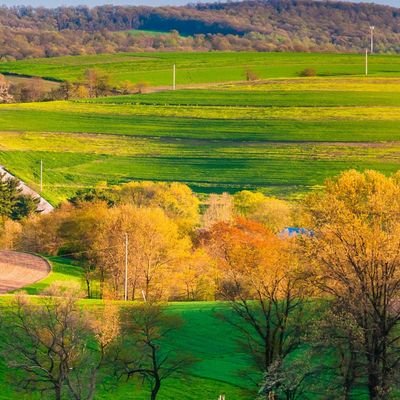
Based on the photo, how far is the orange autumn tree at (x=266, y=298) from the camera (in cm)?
2970

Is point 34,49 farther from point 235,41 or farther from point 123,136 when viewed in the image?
point 123,136

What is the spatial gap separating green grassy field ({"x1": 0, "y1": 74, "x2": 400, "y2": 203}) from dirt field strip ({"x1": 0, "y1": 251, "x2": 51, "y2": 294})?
69.4 ft

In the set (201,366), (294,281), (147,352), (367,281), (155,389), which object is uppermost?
(367,281)

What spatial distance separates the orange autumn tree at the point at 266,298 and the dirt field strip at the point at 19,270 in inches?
426

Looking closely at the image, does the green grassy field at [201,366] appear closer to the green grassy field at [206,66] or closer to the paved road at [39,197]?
the paved road at [39,197]

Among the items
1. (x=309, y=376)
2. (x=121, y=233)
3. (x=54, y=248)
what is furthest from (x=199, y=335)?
(x=54, y=248)

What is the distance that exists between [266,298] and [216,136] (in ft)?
189

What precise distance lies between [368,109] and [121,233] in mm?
49844

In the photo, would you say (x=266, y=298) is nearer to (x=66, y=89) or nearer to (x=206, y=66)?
(x=66, y=89)

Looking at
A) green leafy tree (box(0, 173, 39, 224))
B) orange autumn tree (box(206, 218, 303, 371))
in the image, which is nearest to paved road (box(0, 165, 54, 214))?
green leafy tree (box(0, 173, 39, 224))

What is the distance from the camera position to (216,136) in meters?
89.4

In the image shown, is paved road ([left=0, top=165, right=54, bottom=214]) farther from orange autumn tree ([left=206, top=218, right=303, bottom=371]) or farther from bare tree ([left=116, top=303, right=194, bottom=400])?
bare tree ([left=116, top=303, right=194, bottom=400])

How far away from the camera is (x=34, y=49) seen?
16700 centimetres

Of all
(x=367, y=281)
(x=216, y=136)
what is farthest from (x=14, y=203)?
(x=367, y=281)
